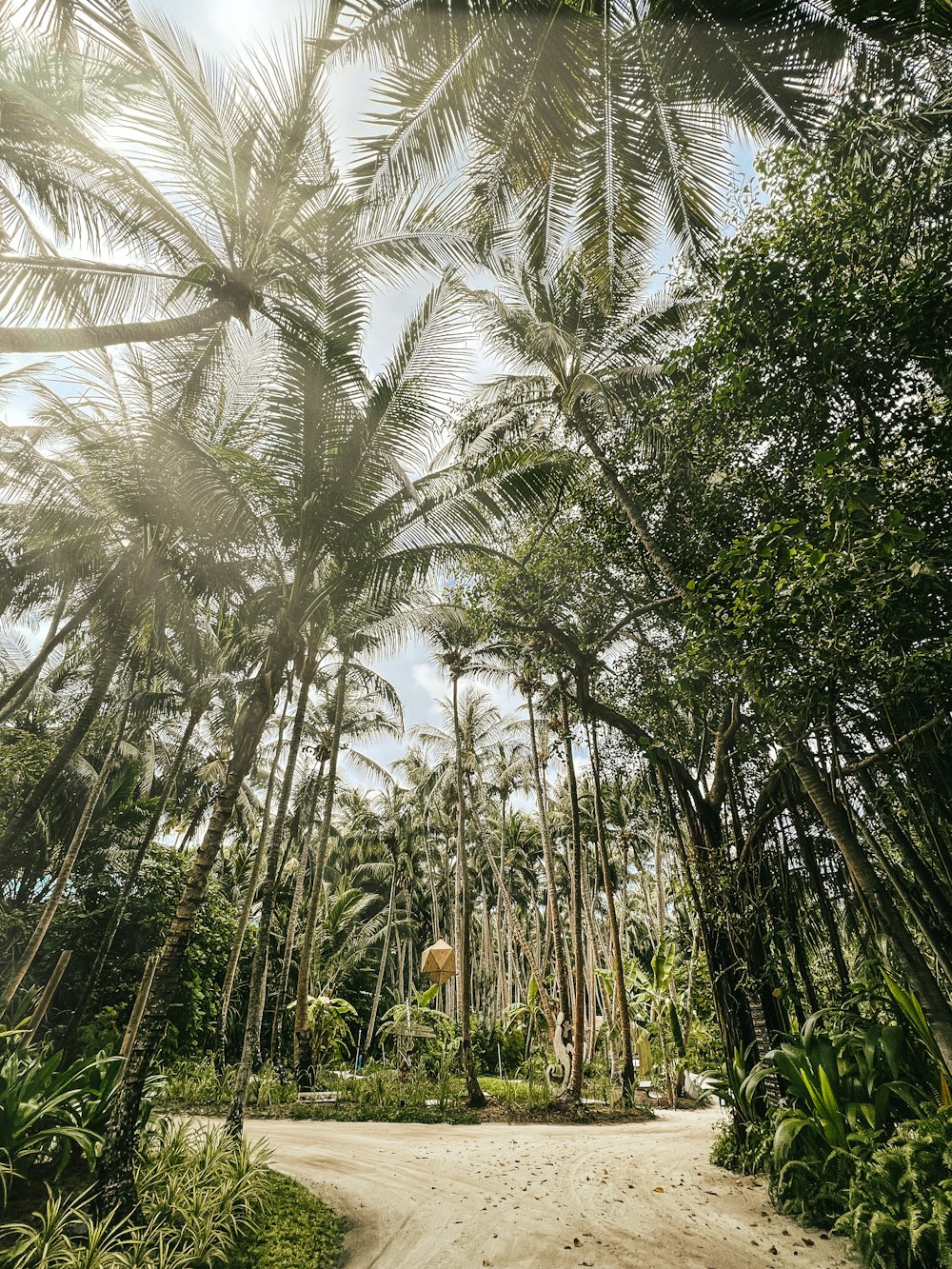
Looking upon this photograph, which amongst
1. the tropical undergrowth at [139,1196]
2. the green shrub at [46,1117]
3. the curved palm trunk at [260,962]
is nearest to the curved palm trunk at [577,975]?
the curved palm trunk at [260,962]

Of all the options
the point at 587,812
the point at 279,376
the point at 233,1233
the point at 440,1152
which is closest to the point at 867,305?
the point at 279,376

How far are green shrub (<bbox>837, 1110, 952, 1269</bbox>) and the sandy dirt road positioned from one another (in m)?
0.35

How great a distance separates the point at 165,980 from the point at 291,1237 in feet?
6.67

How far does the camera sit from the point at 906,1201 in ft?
12.1

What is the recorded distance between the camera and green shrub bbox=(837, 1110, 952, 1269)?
11.3 ft

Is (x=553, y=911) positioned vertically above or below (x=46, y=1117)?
above

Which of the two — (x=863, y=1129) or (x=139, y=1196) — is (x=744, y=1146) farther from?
(x=139, y=1196)

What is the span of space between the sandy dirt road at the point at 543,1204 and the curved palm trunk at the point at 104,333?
6893 mm

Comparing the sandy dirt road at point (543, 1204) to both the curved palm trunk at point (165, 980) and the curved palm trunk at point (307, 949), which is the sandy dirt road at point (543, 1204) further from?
the curved palm trunk at point (307, 949)

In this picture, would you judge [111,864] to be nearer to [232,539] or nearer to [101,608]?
[101,608]

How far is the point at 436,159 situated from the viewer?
4746mm

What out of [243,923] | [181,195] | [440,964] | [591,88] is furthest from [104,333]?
[440,964]

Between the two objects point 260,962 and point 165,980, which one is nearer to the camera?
point 165,980

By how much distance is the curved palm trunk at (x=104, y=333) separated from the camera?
4375mm
